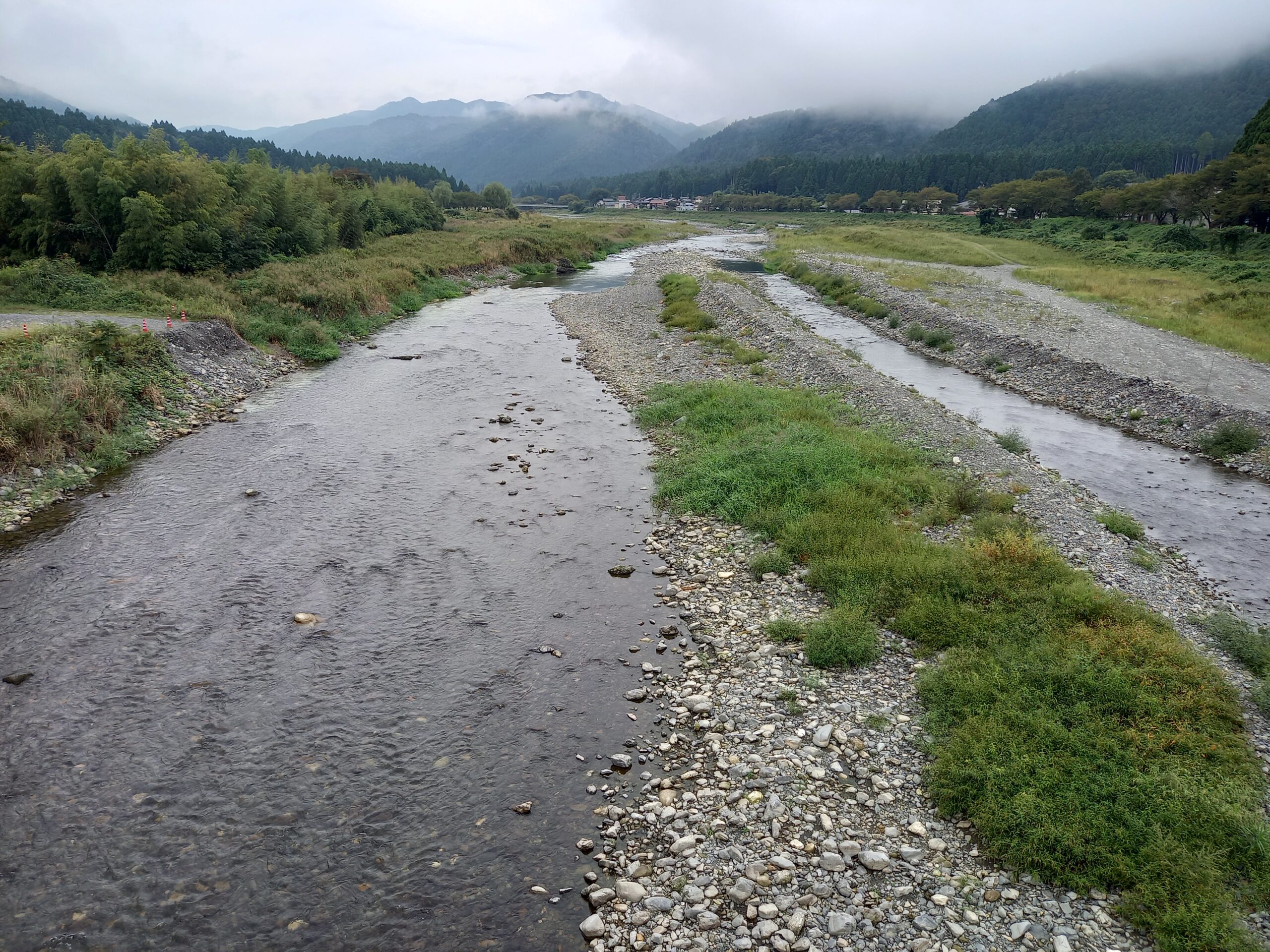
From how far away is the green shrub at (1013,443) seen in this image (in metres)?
21.7

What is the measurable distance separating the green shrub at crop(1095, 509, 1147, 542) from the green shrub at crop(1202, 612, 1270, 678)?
3.66 metres

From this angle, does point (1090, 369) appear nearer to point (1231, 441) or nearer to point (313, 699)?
point (1231, 441)

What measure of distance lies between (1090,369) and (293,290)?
132 ft

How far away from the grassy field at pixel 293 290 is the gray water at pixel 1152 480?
29393mm

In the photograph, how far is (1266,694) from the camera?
33.2 ft

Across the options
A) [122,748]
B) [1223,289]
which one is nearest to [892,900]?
[122,748]

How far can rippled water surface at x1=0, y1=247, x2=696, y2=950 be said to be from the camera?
299 inches

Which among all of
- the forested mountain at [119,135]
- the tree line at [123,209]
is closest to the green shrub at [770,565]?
the tree line at [123,209]

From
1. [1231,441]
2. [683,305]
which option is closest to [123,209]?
[683,305]

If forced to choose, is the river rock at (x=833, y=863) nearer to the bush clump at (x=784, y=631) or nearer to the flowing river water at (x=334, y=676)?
the flowing river water at (x=334, y=676)

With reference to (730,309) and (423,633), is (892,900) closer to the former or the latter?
(423,633)

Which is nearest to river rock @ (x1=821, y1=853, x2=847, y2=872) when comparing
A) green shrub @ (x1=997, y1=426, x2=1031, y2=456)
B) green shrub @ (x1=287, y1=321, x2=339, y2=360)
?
green shrub @ (x1=997, y1=426, x2=1031, y2=456)

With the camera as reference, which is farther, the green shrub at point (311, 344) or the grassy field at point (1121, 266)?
the grassy field at point (1121, 266)

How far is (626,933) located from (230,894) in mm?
4509
